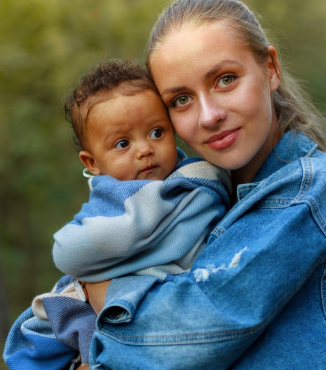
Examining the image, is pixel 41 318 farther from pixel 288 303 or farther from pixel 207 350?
pixel 288 303

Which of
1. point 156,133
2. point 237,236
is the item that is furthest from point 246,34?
point 237,236

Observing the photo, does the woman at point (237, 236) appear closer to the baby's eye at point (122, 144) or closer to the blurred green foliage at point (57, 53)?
the baby's eye at point (122, 144)

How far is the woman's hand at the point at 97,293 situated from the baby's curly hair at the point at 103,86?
0.71 meters

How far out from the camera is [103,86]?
7.13ft

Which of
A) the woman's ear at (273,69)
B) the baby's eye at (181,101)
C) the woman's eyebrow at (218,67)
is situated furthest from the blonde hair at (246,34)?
the baby's eye at (181,101)

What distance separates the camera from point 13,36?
7785 mm

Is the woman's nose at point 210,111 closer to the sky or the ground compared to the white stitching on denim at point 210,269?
closer to the sky

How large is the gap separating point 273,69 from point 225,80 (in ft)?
1.02

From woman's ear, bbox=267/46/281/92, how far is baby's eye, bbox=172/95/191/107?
36 centimetres

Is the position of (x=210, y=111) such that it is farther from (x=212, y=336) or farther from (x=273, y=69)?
(x=212, y=336)

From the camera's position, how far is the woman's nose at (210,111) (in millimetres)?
1883

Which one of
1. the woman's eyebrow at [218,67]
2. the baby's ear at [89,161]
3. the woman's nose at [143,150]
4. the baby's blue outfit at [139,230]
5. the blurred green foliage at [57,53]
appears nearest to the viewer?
the baby's blue outfit at [139,230]

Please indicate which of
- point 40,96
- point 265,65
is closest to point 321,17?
point 40,96

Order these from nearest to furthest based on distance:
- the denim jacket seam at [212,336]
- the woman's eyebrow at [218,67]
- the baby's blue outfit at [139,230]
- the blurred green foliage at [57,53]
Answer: the denim jacket seam at [212,336], the baby's blue outfit at [139,230], the woman's eyebrow at [218,67], the blurred green foliage at [57,53]
